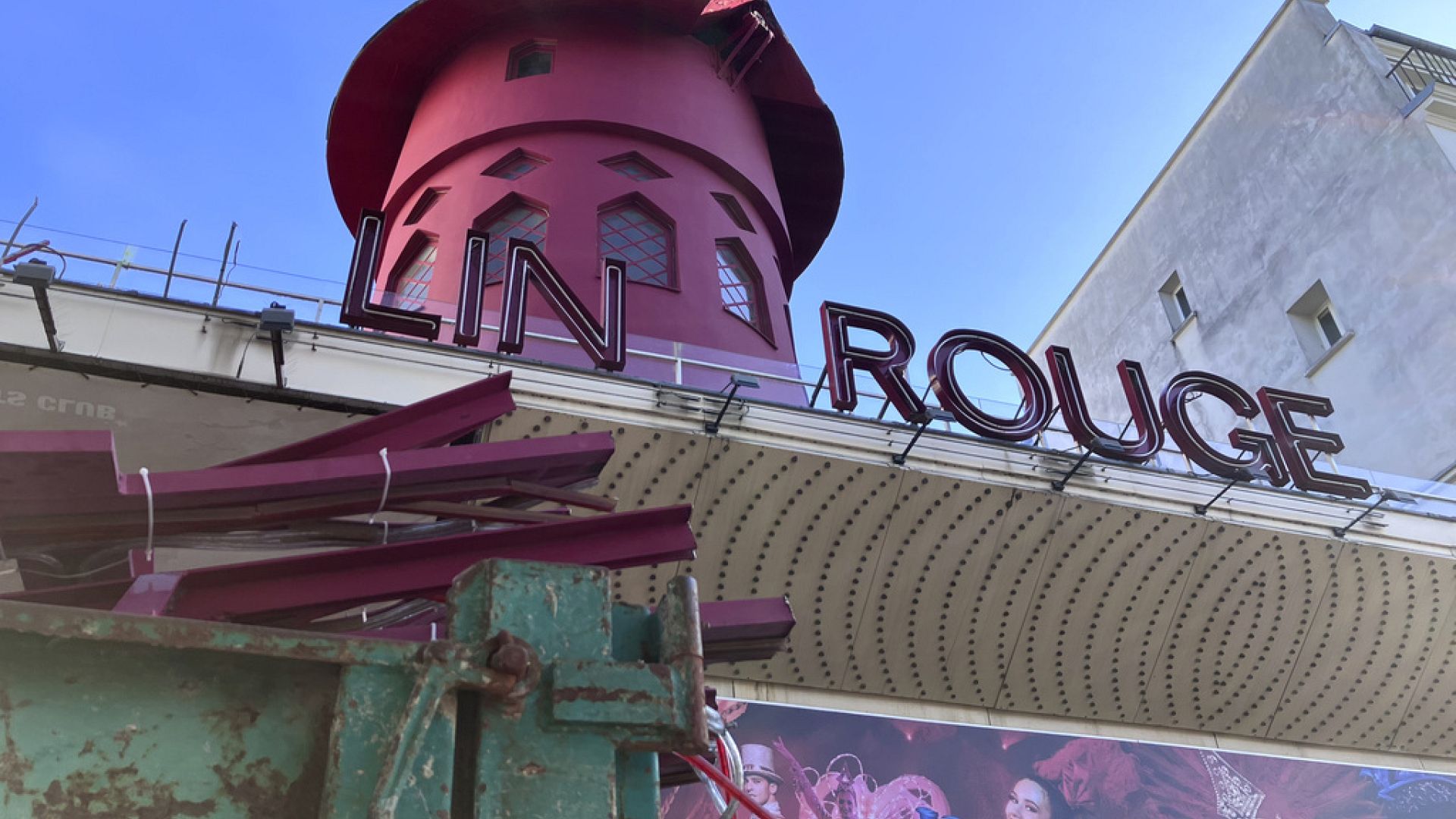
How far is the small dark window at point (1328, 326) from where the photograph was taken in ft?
41.9

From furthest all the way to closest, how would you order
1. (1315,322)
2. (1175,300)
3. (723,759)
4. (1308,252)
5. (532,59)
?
1. (1175,300)
2. (1315,322)
3. (1308,252)
4. (532,59)
5. (723,759)

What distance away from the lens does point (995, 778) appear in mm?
5938

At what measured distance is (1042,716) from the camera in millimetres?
6598

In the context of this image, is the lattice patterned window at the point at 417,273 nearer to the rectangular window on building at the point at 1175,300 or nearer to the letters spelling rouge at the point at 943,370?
the letters spelling rouge at the point at 943,370

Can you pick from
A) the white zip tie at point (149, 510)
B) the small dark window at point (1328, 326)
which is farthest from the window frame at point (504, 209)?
the small dark window at point (1328, 326)

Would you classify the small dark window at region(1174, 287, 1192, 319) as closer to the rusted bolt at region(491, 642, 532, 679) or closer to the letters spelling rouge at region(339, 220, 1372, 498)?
the letters spelling rouge at region(339, 220, 1372, 498)

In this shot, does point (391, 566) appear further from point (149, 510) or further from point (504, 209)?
point (504, 209)

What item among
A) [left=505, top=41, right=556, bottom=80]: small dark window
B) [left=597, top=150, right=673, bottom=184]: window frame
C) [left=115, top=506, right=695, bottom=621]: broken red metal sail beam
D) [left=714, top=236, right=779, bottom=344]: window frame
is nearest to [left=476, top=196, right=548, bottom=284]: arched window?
[left=597, top=150, right=673, bottom=184]: window frame

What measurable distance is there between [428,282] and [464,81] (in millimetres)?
2507

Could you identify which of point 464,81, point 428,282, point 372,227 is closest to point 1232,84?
point 464,81

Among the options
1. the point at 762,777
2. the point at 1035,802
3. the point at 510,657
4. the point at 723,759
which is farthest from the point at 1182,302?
the point at 510,657

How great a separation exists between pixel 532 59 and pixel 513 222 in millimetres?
2494

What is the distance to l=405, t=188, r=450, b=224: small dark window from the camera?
34.0ft

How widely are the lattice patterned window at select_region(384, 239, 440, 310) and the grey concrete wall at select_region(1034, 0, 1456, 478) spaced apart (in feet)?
29.7
